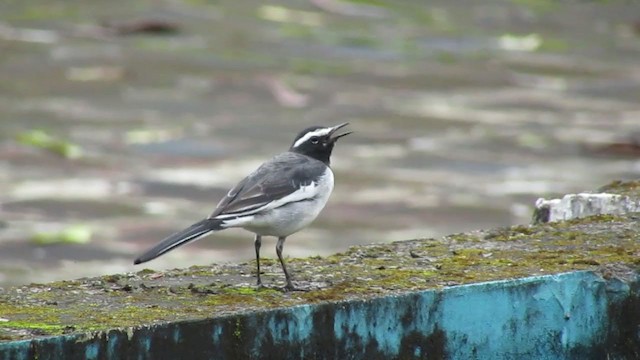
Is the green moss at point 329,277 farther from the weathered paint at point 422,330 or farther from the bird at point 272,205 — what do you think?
the bird at point 272,205

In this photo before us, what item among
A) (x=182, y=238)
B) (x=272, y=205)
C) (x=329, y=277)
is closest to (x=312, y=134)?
(x=272, y=205)

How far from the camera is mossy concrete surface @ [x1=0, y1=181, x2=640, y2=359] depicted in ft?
16.4

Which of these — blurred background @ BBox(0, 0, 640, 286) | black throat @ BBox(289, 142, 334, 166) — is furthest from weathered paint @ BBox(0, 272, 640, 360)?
blurred background @ BBox(0, 0, 640, 286)

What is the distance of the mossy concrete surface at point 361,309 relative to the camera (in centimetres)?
500

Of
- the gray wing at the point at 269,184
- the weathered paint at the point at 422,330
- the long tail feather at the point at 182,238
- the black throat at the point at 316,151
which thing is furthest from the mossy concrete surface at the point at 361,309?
the black throat at the point at 316,151

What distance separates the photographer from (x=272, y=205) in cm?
598

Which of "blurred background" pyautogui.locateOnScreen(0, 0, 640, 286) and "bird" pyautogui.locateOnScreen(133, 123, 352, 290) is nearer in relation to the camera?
"bird" pyautogui.locateOnScreen(133, 123, 352, 290)

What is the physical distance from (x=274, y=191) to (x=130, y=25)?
12.7 meters

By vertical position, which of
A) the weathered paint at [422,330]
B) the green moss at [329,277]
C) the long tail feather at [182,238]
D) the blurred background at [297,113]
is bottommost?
the weathered paint at [422,330]

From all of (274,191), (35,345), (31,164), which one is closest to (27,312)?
(35,345)

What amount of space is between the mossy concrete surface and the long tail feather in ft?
0.43

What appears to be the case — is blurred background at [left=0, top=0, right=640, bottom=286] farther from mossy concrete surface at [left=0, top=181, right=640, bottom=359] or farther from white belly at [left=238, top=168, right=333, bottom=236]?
mossy concrete surface at [left=0, top=181, right=640, bottom=359]

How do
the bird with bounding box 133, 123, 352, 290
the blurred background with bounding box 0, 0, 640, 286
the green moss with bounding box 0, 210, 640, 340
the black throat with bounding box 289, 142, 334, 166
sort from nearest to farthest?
1. the green moss with bounding box 0, 210, 640, 340
2. the bird with bounding box 133, 123, 352, 290
3. the black throat with bounding box 289, 142, 334, 166
4. the blurred background with bounding box 0, 0, 640, 286

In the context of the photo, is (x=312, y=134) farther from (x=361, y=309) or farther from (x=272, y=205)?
(x=361, y=309)
